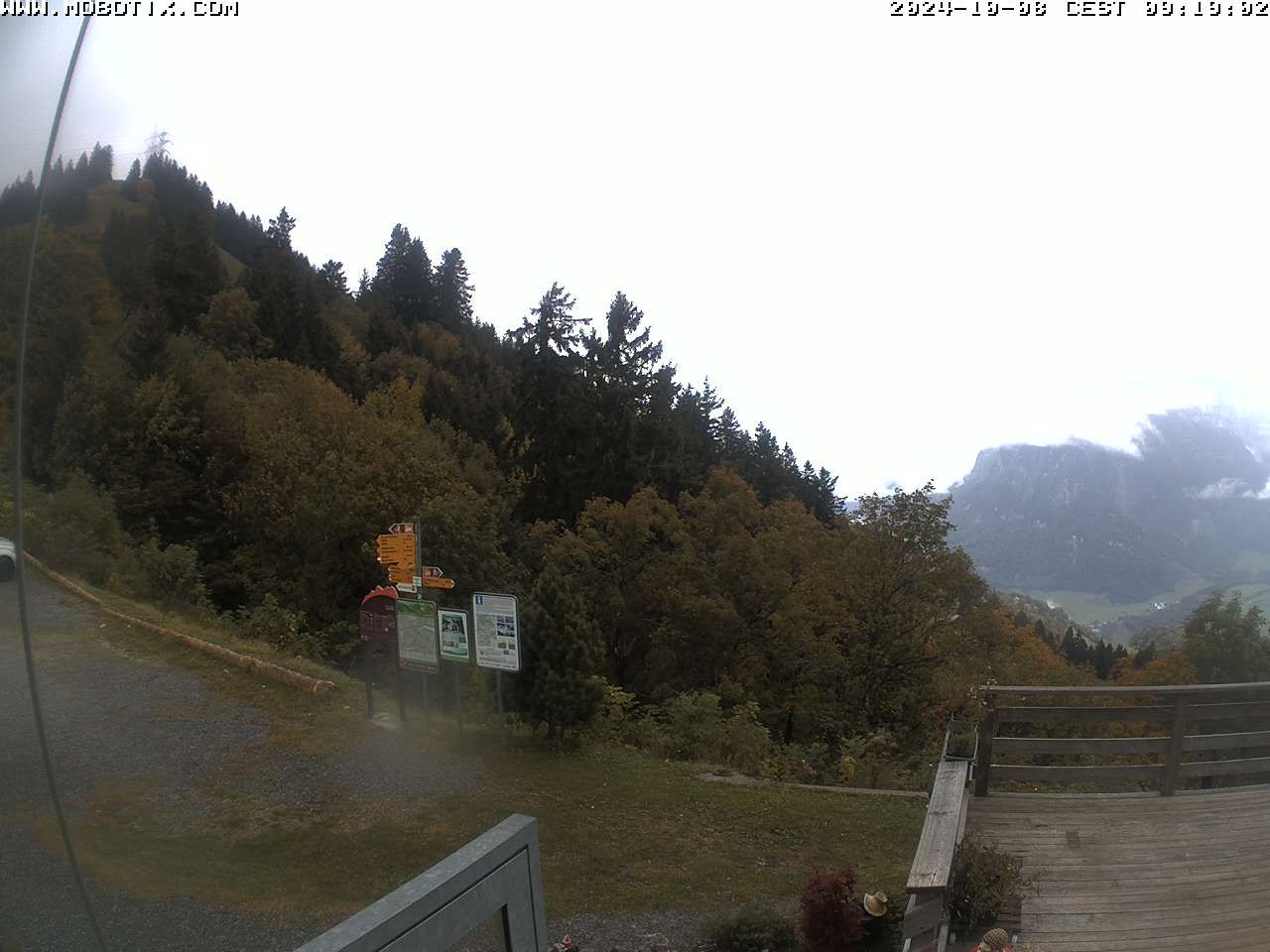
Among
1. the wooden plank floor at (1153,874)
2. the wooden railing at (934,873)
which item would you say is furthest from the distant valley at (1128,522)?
the wooden railing at (934,873)

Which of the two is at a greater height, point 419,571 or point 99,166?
point 99,166

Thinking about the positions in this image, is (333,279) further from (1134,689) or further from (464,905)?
(1134,689)

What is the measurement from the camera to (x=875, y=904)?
2.04 meters

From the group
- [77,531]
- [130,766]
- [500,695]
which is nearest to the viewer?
[77,531]

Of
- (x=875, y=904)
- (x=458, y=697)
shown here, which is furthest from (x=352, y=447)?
(x=875, y=904)

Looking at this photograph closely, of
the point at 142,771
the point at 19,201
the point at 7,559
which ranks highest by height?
the point at 19,201

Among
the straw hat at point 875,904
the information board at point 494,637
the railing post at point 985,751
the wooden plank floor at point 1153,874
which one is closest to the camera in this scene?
the wooden plank floor at point 1153,874

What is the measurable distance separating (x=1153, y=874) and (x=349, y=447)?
2.15 metres

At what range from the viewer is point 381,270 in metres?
2.09

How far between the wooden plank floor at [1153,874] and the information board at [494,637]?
149 cm

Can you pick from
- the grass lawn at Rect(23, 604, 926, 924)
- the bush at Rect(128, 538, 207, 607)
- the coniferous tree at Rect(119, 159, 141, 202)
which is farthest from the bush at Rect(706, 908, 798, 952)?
the coniferous tree at Rect(119, 159, 141, 202)

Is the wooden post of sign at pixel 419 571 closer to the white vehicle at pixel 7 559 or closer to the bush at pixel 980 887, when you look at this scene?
the white vehicle at pixel 7 559

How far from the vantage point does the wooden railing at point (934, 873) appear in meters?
2.03

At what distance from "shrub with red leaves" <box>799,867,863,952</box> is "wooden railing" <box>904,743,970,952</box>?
149 millimetres
